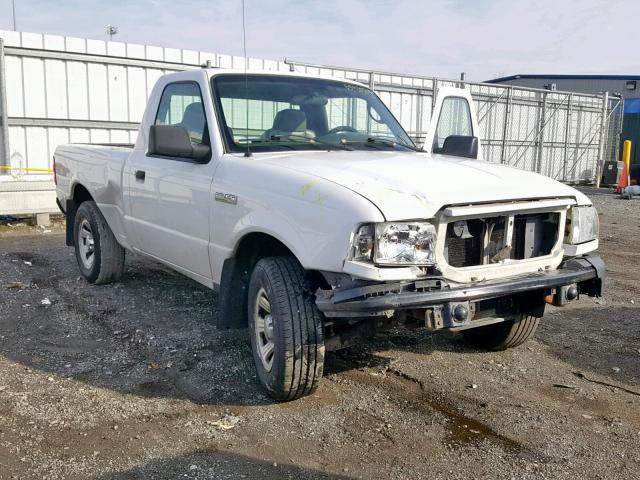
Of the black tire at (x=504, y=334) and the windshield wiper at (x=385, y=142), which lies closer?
the black tire at (x=504, y=334)

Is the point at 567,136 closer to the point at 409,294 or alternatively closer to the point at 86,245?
the point at 86,245

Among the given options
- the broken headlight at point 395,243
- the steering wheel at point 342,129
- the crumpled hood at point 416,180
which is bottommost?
the broken headlight at point 395,243

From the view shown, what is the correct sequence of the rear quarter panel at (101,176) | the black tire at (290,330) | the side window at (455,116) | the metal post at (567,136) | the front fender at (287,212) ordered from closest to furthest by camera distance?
the front fender at (287,212)
the black tire at (290,330)
the rear quarter panel at (101,176)
the side window at (455,116)
the metal post at (567,136)

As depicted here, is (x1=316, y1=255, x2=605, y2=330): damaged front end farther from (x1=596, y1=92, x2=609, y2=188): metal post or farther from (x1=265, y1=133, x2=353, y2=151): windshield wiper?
(x1=596, y1=92, x2=609, y2=188): metal post

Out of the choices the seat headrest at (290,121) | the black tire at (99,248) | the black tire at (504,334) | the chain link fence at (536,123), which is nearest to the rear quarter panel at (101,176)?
the black tire at (99,248)

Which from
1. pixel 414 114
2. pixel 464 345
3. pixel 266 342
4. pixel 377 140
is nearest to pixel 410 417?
pixel 266 342

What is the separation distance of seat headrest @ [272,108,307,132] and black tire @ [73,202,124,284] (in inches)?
100.0

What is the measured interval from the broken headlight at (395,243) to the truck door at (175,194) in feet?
4.74

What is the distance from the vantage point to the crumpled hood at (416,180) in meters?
3.30

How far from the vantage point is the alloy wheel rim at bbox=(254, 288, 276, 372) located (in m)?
3.86

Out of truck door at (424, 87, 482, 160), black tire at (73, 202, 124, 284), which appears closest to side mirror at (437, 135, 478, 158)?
truck door at (424, 87, 482, 160)

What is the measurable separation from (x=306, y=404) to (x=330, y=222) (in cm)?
122

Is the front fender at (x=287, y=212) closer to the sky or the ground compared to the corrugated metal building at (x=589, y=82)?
closer to the ground

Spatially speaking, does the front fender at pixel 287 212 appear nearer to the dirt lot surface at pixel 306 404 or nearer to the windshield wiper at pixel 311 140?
the windshield wiper at pixel 311 140
